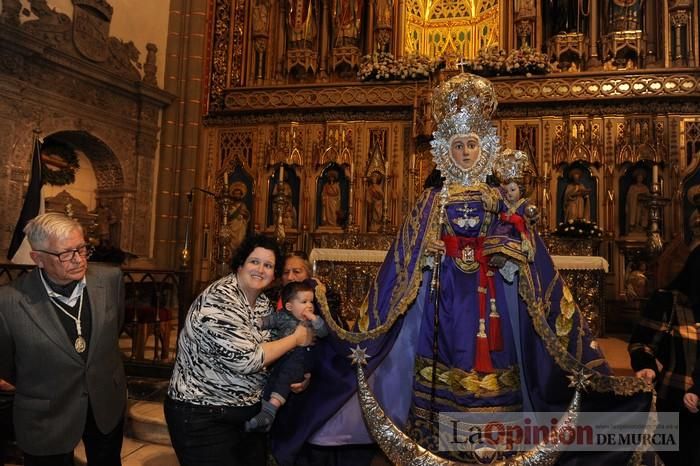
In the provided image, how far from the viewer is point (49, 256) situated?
2293 millimetres

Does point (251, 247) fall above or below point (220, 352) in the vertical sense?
above

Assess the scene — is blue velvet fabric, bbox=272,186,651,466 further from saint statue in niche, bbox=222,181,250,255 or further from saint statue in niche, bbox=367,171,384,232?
saint statue in niche, bbox=222,181,250,255

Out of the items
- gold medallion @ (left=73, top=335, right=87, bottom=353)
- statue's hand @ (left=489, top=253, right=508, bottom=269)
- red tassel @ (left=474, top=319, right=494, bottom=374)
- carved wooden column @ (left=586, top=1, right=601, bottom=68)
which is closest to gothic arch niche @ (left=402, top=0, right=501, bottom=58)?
carved wooden column @ (left=586, top=1, right=601, bottom=68)

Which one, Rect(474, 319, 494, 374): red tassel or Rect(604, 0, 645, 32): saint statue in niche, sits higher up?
Rect(604, 0, 645, 32): saint statue in niche

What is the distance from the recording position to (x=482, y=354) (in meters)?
3.17

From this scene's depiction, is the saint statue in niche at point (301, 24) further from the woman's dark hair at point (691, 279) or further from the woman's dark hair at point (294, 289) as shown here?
the woman's dark hair at point (691, 279)

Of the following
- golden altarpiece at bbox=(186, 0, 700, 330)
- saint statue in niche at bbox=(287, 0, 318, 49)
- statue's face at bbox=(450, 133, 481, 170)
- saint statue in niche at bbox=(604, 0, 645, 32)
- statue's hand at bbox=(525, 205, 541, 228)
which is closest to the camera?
statue's hand at bbox=(525, 205, 541, 228)

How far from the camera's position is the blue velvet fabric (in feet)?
10.4

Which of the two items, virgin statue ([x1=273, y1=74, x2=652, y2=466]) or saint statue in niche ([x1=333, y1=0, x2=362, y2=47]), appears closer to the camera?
virgin statue ([x1=273, y1=74, x2=652, y2=466])

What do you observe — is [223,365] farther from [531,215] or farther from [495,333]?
[531,215]

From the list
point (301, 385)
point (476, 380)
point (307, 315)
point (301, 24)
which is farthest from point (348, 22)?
point (301, 385)

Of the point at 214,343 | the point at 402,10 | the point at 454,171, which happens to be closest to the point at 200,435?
the point at 214,343

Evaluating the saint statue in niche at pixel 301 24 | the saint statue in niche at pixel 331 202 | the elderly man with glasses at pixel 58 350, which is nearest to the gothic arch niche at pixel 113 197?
the saint statue in niche at pixel 331 202

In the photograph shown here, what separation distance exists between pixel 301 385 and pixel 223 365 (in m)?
0.72
